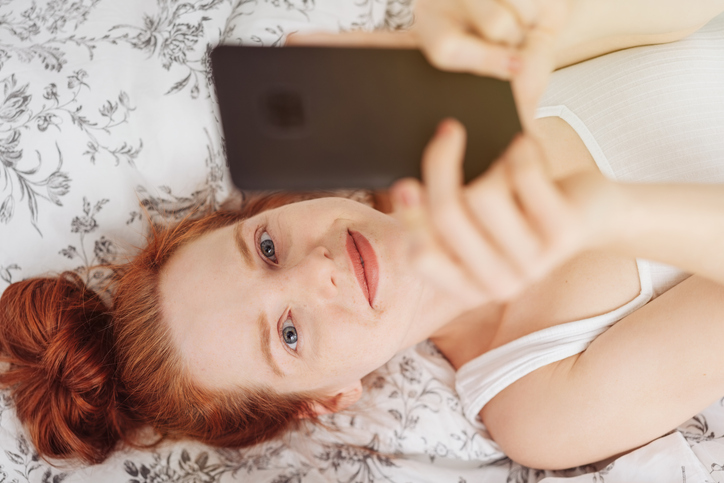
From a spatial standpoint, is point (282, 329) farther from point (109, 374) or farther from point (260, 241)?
point (109, 374)

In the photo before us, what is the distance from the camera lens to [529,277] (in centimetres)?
42

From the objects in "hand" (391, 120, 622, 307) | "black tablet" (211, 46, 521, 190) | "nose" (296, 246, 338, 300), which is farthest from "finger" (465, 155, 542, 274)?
"nose" (296, 246, 338, 300)

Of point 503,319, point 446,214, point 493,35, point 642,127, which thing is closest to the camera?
point 446,214

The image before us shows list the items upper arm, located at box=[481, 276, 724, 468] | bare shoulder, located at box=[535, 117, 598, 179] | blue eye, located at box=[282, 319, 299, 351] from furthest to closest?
bare shoulder, located at box=[535, 117, 598, 179] → blue eye, located at box=[282, 319, 299, 351] → upper arm, located at box=[481, 276, 724, 468]

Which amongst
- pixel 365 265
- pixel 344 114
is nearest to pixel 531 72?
pixel 344 114

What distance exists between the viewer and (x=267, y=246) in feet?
3.20

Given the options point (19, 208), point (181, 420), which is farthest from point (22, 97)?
point (181, 420)

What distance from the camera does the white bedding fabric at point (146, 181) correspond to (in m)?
1.07

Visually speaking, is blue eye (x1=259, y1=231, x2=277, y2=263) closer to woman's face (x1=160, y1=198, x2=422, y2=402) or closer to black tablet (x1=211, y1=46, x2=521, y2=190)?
woman's face (x1=160, y1=198, x2=422, y2=402)

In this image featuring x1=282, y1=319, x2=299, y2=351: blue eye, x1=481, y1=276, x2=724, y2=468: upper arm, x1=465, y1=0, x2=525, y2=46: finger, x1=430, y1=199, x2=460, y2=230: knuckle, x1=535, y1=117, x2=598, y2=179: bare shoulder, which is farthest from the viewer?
x1=535, y1=117, x2=598, y2=179: bare shoulder

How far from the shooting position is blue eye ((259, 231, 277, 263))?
0.96 meters

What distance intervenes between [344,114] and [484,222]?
0.25m

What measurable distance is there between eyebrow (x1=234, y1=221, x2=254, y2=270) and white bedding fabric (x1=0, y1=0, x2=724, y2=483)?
299mm

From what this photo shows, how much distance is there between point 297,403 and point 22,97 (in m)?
0.91
